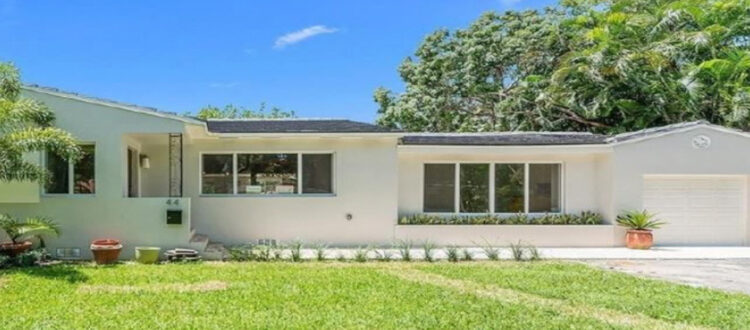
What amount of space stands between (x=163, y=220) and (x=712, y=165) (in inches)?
631

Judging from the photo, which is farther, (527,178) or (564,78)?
(564,78)

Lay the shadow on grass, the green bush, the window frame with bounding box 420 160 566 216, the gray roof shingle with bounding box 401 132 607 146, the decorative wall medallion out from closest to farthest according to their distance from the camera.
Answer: the shadow on grass < the green bush < the decorative wall medallion < the gray roof shingle with bounding box 401 132 607 146 < the window frame with bounding box 420 160 566 216

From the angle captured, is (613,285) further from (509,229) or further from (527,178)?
(527,178)

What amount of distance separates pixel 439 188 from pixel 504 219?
2.24m

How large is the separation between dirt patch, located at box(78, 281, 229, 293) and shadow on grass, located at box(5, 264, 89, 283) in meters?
0.93

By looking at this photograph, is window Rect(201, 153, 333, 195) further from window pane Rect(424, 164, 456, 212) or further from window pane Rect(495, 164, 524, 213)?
window pane Rect(495, 164, 524, 213)

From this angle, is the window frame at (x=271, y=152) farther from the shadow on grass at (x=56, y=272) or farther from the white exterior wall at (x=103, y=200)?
the shadow on grass at (x=56, y=272)

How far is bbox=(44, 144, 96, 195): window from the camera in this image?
47.3ft

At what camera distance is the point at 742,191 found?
17828mm

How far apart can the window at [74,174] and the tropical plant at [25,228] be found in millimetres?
963

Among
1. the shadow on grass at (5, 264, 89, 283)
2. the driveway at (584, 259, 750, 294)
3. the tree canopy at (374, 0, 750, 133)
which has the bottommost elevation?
the driveway at (584, 259, 750, 294)

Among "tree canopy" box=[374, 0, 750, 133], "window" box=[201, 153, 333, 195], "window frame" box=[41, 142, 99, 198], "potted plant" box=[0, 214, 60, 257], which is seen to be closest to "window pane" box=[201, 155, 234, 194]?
"window" box=[201, 153, 333, 195]

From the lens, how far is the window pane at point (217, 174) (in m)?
17.0

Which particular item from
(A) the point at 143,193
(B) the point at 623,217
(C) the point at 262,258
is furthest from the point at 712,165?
(A) the point at 143,193
